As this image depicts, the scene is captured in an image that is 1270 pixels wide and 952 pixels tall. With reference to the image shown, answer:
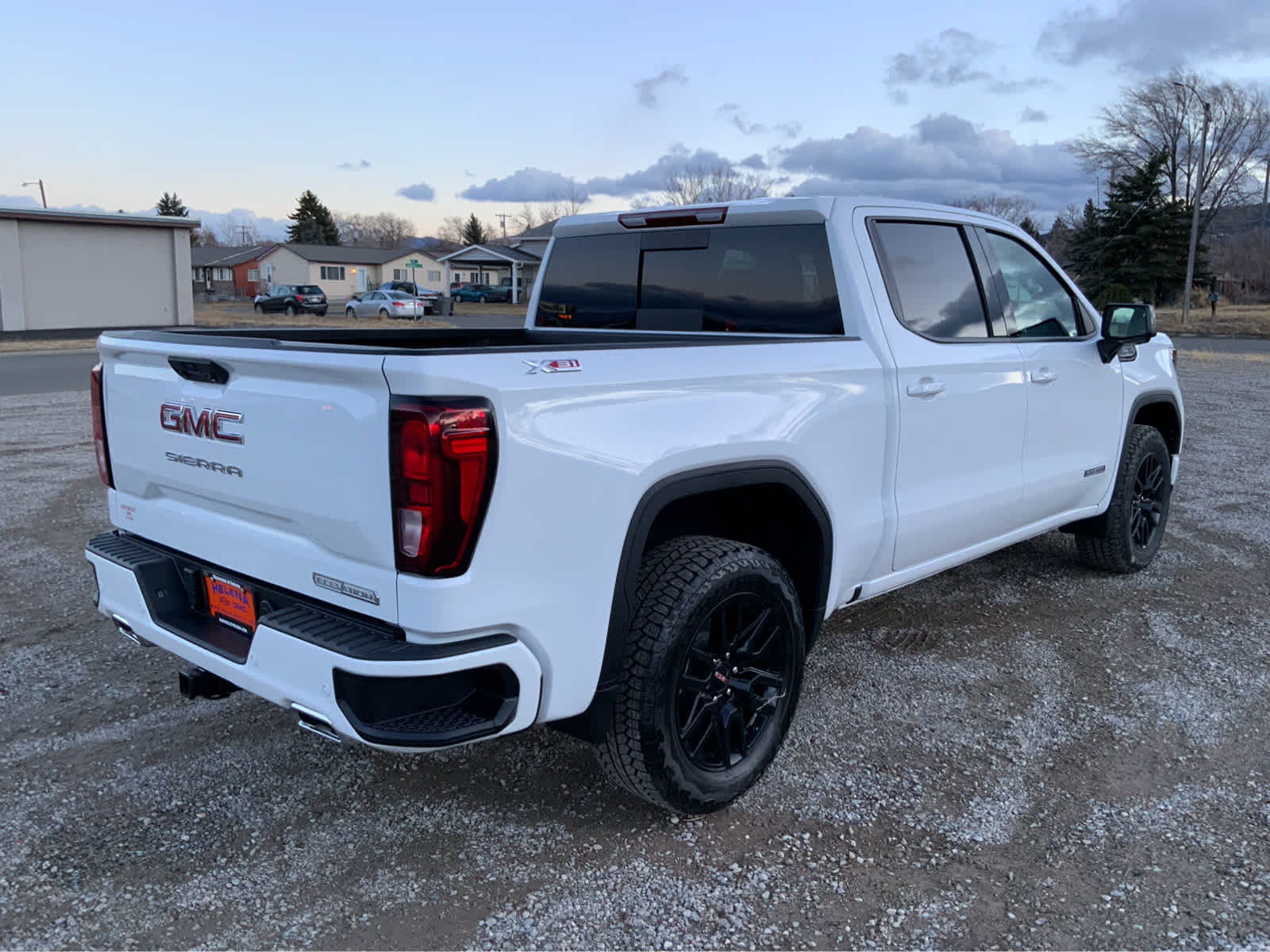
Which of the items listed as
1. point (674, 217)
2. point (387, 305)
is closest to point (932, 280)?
point (674, 217)

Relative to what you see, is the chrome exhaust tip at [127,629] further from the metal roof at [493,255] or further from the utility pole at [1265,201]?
the metal roof at [493,255]

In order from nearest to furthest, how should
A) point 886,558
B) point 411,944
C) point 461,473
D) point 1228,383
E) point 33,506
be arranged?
point 461,473 < point 411,944 < point 886,558 < point 33,506 < point 1228,383

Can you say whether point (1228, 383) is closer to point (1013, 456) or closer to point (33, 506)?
point (1013, 456)

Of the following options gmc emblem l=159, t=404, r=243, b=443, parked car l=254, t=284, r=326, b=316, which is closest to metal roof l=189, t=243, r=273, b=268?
parked car l=254, t=284, r=326, b=316

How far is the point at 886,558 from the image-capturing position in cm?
386

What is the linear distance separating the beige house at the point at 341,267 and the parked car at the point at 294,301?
26.9 meters

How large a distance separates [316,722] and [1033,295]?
379cm

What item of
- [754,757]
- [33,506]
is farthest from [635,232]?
[33,506]

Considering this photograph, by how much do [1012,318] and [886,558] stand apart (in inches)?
57.9

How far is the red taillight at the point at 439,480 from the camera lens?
7.72 ft

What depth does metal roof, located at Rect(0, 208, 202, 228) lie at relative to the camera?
32.3 meters

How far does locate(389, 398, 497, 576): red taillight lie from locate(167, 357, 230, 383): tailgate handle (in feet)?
2.48

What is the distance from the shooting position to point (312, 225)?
9231cm

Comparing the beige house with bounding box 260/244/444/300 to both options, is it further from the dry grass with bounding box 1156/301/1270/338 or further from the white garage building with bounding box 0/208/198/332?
the dry grass with bounding box 1156/301/1270/338
